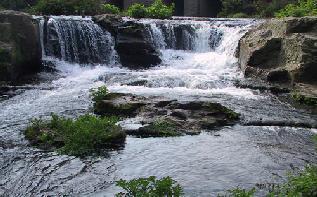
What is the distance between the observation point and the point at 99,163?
799 centimetres

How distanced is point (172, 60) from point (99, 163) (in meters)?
12.0

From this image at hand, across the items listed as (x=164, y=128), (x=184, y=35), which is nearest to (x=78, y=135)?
(x=164, y=128)

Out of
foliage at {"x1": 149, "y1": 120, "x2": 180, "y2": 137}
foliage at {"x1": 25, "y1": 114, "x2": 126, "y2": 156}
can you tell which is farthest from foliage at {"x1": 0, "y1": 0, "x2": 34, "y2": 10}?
foliage at {"x1": 149, "y1": 120, "x2": 180, "y2": 137}

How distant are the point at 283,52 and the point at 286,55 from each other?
9.6 inches

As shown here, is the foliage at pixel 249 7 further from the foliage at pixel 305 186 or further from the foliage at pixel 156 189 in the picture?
the foliage at pixel 156 189

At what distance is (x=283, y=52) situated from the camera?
Answer: 50.4ft

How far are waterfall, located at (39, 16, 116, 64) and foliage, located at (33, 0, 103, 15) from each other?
3.94 metres

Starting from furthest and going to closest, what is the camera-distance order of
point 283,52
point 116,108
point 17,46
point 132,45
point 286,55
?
point 132,45, point 17,46, point 283,52, point 286,55, point 116,108

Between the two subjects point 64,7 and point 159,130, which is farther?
point 64,7

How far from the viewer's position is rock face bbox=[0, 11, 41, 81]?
15.2 meters

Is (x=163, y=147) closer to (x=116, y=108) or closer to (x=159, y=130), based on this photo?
(x=159, y=130)

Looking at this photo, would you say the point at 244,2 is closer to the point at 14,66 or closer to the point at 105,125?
the point at 14,66

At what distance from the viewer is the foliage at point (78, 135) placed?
8.46 metres

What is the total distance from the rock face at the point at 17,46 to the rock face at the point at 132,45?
10.4ft
